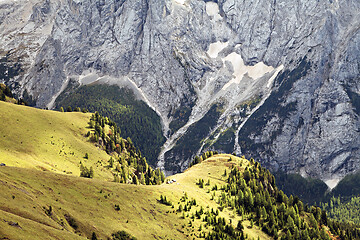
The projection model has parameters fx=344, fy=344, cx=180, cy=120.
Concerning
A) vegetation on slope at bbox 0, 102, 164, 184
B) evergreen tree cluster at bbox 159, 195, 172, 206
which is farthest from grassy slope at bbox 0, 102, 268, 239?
evergreen tree cluster at bbox 159, 195, 172, 206

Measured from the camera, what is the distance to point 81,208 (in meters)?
74.8

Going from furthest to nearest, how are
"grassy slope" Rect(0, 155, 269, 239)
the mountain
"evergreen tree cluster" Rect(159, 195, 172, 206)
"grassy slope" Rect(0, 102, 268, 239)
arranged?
"evergreen tree cluster" Rect(159, 195, 172, 206), the mountain, "grassy slope" Rect(0, 102, 268, 239), "grassy slope" Rect(0, 155, 269, 239)

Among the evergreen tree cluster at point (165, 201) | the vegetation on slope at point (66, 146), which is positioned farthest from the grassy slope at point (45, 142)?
the evergreen tree cluster at point (165, 201)

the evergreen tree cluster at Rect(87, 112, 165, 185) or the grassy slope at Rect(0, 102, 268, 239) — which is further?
the evergreen tree cluster at Rect(87, 112, 165, 185)

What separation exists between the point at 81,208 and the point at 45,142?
71355 millimetres

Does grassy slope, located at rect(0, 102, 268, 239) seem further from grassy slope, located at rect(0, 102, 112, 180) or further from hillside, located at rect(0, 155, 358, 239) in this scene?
hillside, located at rect(0, 155, 358, 239)

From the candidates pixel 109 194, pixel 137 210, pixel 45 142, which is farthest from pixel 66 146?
pixel 137 210

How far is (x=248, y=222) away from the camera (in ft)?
400

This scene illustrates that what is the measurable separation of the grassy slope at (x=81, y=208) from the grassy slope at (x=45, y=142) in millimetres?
28792

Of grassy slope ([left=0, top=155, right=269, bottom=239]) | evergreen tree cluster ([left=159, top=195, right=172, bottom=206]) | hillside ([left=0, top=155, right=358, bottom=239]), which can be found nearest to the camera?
grassy slope ([left=0, top=155, right=269, bottom=239])

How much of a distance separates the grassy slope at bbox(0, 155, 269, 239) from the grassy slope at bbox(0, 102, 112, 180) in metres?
28.8

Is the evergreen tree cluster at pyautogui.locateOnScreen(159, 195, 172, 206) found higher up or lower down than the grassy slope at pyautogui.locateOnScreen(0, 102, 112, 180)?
lower down

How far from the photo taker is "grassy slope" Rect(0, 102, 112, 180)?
116312mm

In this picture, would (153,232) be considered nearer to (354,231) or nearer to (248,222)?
(248,222)
